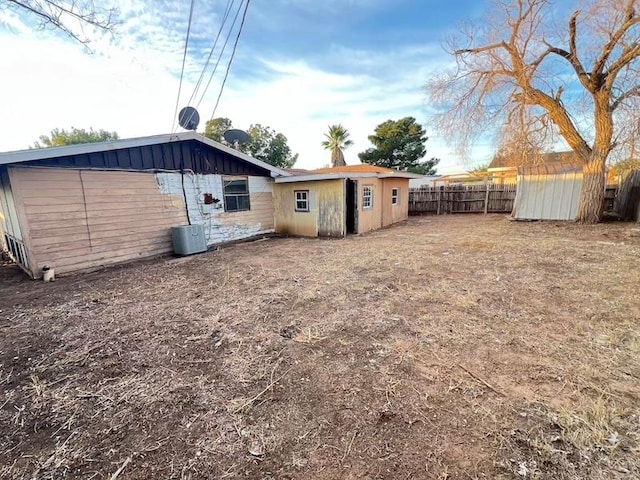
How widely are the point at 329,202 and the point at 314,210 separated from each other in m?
0.67

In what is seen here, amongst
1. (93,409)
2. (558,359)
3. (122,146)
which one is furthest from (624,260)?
(122,146)

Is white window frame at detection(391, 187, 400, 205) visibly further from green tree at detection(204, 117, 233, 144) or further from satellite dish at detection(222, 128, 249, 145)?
green tree at detection(204, 117, 233, 144)

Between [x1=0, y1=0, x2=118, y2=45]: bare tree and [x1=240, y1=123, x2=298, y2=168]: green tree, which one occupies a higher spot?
[x1=240, y1=123, x2=298, y2=168]: green tree

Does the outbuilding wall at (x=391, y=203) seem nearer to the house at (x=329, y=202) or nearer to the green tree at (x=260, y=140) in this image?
the house at (x=329, y=202)

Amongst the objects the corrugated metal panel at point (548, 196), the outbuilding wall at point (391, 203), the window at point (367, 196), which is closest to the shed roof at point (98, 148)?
the window at point (367, 196)

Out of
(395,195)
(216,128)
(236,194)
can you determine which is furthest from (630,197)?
(216,128)

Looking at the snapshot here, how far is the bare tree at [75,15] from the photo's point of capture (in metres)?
4.09

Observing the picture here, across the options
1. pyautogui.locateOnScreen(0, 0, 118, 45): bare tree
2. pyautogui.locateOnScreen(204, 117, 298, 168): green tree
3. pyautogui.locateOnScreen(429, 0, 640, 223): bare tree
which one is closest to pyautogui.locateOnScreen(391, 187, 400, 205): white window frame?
pyautogui.locateOnScreen(429, 0, 640, 223): bare tree

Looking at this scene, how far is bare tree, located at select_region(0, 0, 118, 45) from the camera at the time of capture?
4090 millimetres

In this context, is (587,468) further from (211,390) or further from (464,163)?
(464,163)

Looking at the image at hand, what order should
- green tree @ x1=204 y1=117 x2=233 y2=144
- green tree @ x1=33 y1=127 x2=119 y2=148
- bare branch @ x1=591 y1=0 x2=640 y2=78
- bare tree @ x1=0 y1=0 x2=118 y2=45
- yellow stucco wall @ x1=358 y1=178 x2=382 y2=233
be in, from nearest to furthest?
1. bare tree @ x1=0 y1=0 x2=118 y2=45
2. bare branch @ x1=591 y1=0 x2=640 y2=78
3. yellow stucco wall @ x1=358 y1=178 x2=382 y2=233
4. green tree @ x1=204 y1=117 x2=233 y2=144
5. green tree @ x1=33 y1=127 x2=119 y2=148

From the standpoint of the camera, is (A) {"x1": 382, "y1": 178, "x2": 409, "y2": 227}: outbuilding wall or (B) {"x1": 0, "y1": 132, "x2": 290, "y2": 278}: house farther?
(A) {"x1": 382, "y1": 178, "x2": 409, "y2": 227}: outbuilding wall

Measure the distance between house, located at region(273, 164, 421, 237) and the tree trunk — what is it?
21.3ft

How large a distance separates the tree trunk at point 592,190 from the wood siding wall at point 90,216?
13571 millimetres
